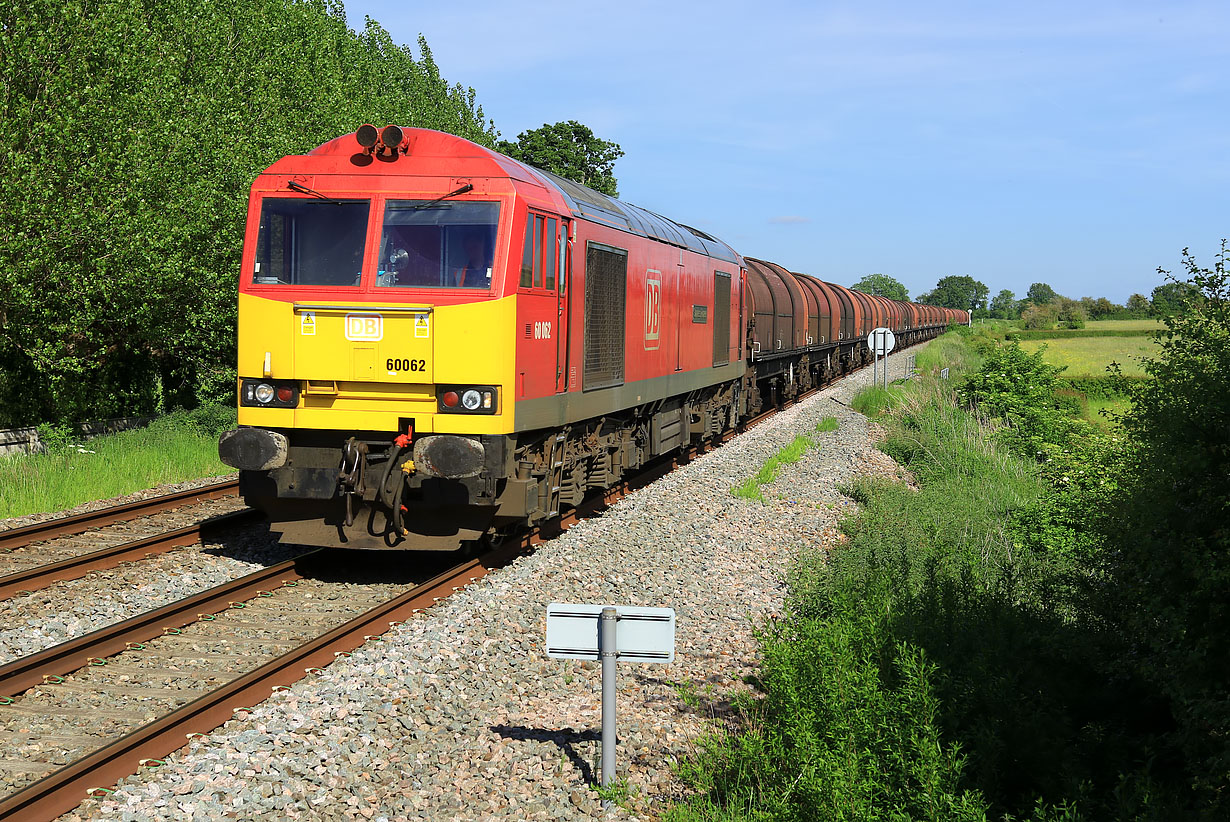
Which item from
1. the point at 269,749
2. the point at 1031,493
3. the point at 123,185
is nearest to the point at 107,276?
the point at 123,185

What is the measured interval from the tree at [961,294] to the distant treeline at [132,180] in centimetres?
17084

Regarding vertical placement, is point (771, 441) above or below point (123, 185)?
below

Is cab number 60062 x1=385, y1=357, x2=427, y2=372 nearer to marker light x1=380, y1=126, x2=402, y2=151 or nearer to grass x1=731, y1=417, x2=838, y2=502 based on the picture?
marker light x1=380, y1=126, x2=402, y2=151

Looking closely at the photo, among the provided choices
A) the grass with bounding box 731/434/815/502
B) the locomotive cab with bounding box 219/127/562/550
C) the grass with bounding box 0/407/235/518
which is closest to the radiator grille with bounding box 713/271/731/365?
the grass with bounding box 731/434/815/502

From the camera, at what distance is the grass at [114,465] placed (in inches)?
508

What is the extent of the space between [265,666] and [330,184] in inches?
174

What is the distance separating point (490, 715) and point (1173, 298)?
14.5 feet

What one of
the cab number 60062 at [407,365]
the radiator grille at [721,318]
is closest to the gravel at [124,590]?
the cab number 60062 at [407,365]

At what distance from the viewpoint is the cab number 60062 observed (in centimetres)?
848

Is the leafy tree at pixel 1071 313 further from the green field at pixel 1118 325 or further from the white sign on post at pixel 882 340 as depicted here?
the white sign on post at pixel 882 340

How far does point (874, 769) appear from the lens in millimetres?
4785

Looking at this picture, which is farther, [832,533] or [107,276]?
[107,276]

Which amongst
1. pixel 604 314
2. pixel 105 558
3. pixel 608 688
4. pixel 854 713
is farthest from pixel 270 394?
pixel 854 713

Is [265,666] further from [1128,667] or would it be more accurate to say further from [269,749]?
[1128,667]
